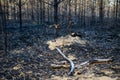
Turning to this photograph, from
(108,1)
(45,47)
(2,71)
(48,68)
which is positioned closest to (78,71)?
(48,68)

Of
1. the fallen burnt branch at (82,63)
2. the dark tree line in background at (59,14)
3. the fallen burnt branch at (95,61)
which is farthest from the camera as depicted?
the dark tree line in background at (59,14)

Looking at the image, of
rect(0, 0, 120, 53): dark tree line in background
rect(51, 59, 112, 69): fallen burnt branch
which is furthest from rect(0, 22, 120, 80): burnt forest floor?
rect(0, 0, 120, 53): dark tree line in background

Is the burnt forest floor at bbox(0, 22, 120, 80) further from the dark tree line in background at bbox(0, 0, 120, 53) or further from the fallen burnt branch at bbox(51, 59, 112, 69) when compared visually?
the dark tree line in background at bbox(0, 0, 120, 53)

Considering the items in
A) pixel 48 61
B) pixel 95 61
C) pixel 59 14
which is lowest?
pixel 48 61

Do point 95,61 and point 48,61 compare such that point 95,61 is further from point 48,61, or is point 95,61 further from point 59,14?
point 59,14

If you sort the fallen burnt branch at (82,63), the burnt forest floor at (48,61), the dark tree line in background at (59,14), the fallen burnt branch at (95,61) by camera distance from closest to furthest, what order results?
the burnt forest floor at (48,61) < the fallen burnt branch at (82,63) < the fallen burnt branch at (95,61) < the dark tree line in background at (59,14)

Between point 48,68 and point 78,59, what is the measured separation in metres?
2.78

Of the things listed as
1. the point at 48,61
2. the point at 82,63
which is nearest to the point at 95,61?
the point at 82,63

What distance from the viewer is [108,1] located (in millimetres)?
70125

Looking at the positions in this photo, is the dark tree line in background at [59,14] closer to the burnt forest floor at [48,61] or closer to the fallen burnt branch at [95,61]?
the burnt forest floor at [48,61]

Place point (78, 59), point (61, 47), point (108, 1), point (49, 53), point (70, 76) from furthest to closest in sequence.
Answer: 1. point (108, 1)
2. point (61, 47)
3. point (49, 53)
4. point (78, 59)
5. point (70, 76)

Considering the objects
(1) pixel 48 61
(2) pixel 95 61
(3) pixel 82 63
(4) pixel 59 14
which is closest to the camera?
(3) pixel 82 63

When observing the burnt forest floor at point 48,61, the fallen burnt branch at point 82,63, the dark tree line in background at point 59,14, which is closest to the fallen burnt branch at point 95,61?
the fallen burnt branch at point 82,63

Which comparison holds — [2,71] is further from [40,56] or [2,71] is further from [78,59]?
[78,59]
